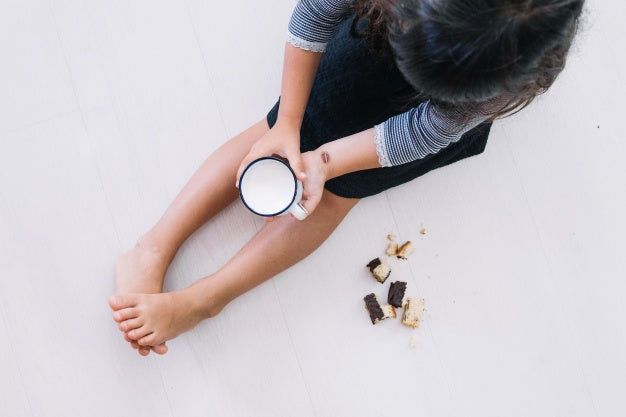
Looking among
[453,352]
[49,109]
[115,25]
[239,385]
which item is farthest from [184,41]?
[453,352]

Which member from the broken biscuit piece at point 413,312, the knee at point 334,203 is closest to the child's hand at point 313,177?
the knee at point 334,203

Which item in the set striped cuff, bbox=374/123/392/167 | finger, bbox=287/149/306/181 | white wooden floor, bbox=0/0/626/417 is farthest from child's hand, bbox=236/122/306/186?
white wooden floor, bbox=0/0/626/417

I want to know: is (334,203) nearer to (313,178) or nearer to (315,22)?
(313,178)

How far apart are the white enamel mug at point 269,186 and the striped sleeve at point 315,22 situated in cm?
21

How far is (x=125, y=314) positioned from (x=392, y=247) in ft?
1.82

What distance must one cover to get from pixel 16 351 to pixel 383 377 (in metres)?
0.77

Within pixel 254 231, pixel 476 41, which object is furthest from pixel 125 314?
pixel 476 41

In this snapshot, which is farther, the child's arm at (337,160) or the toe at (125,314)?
the toe at (125,314)

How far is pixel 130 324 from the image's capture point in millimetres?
1042

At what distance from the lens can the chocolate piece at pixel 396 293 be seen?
1.15m

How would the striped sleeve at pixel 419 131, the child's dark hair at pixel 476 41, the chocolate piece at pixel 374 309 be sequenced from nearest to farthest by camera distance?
the child's dark hair at pixel 476 41 → the striped sleeve at pixel 419 131 → the chocolate piece at pixel 374 309

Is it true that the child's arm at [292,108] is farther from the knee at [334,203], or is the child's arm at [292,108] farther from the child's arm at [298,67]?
the knee at [334,203]

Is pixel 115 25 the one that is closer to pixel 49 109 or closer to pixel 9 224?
pixel 49 109

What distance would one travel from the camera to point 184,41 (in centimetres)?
119
